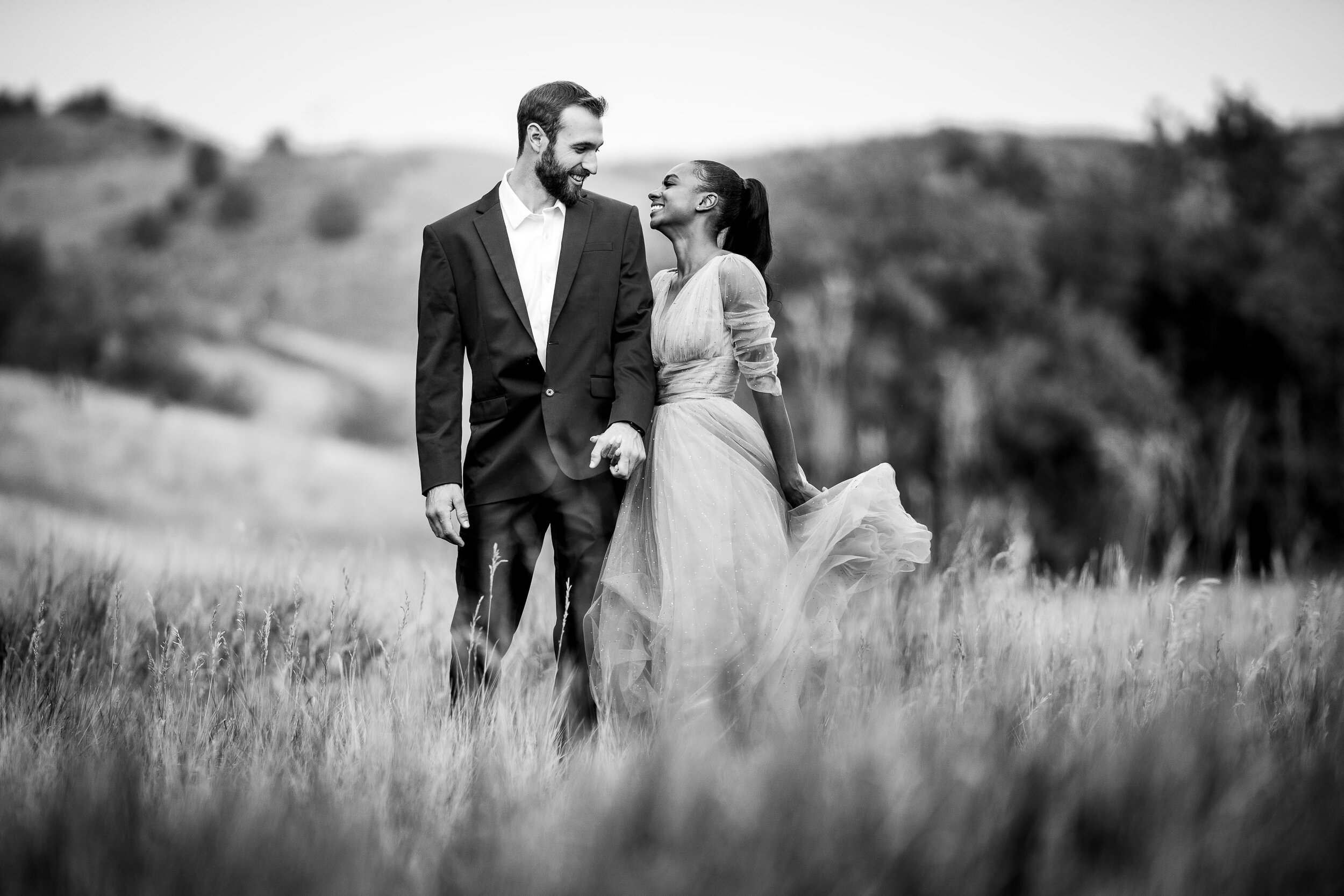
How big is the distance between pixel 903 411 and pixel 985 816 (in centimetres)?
2037

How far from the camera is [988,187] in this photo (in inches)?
1389

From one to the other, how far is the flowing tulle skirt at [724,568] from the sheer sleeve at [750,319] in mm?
168

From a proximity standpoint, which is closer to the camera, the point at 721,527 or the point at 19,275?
the point at 721,527

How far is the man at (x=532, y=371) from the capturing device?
341cm

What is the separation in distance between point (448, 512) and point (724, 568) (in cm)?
89

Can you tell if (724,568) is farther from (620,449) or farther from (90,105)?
(90,105)

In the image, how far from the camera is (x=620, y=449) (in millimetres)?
3236

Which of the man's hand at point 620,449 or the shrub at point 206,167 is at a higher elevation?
the shrub at point 206,167

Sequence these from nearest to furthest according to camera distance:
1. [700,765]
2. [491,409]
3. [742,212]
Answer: [700,765]
[491,409]
[742,212]

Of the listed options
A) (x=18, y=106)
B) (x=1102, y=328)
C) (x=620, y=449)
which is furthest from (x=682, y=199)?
(x=18, y=106)

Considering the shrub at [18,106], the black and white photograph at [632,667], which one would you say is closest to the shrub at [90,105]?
the shrub at [18,106]

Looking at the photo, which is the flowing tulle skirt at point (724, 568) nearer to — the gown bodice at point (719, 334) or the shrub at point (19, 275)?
the gown bodice at point (719, 334)

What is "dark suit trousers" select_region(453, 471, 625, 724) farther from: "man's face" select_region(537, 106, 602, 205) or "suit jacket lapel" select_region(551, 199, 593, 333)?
"man's face" select_region(537, 106, 602, 205)

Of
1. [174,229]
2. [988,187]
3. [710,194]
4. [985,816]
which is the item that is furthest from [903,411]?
[174,229]
